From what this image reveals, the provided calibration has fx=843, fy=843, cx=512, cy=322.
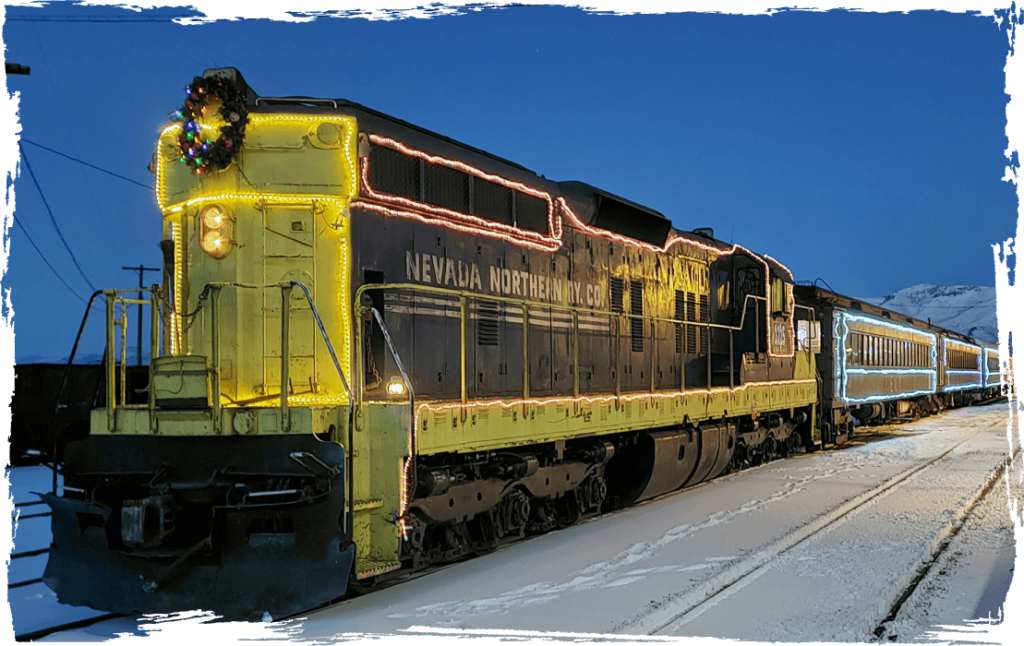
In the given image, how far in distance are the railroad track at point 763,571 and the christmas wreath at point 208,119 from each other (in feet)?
13.9

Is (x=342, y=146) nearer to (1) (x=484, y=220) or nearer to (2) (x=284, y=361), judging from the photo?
(2) (x=284, y=361)

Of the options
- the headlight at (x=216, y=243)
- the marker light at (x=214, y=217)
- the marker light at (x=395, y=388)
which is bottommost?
the marker light at (x=395, y=388)

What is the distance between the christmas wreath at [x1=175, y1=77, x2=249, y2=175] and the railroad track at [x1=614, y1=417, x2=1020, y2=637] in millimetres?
4223

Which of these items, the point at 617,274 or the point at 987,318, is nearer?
the point at 617,274

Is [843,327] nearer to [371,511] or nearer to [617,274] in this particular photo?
[617,274]

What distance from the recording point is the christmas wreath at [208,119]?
6.07 m

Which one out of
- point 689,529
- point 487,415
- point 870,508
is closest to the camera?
point 487,415

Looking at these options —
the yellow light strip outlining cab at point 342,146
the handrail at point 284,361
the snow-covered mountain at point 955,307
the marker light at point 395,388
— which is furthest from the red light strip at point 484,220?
the snow-covered mountain at point 955,307

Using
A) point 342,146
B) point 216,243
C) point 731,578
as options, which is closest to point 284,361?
point 216,243

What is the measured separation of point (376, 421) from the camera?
5879mm

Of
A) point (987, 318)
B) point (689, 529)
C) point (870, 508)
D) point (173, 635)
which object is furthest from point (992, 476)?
point (987, 318)

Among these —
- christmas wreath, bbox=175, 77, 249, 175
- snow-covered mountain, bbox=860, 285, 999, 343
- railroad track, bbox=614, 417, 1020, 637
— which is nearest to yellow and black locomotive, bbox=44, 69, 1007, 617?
christmas wreath, bbox=175, 77, 249, 175

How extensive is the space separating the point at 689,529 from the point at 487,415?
8.38 ft

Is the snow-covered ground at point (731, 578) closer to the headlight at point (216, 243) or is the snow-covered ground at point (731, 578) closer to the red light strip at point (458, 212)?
the headlight at point (216, 243)
